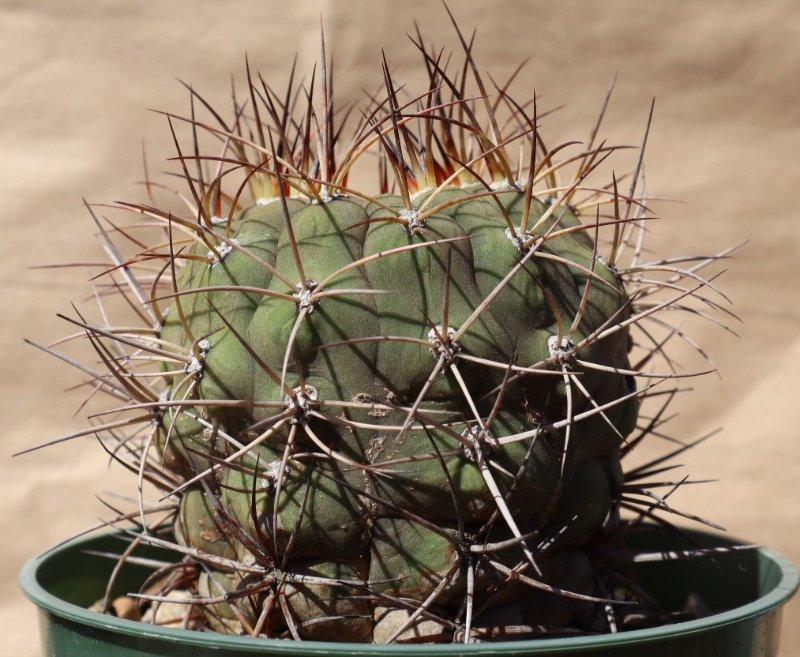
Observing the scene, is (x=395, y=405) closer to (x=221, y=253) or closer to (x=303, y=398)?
(x=303, y=398)

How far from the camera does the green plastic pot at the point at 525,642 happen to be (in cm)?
56

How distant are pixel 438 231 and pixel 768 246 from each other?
0.86 meters

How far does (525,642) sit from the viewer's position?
0.56 m

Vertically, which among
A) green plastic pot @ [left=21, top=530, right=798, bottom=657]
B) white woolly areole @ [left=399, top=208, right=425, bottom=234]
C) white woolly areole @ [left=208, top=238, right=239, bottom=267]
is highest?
white woolly areole @ [left=399, top=208, right=425, bottom=234]

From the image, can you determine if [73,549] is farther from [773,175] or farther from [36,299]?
[773,175]

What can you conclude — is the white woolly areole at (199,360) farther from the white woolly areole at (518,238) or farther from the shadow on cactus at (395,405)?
the white woolly areole at (518,238)

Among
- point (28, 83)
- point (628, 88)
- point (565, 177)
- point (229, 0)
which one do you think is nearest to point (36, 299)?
point (28, 83)

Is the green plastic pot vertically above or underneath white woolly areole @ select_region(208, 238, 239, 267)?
underneath

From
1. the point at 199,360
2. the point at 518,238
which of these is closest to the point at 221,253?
the point at 199,360

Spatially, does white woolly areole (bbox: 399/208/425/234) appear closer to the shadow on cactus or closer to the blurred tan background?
the shadow on cactus

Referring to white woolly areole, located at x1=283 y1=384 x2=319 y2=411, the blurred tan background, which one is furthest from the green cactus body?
the blurred tan background

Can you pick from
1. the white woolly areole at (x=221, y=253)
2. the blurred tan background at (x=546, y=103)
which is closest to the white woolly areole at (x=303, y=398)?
the white woolly areole at (x=221, y=253)

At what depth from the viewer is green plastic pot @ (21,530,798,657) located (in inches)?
22.2

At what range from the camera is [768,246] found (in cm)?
138
